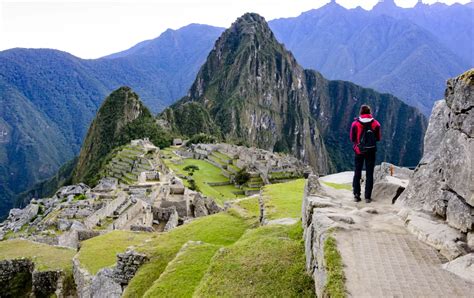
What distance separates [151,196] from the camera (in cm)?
2730

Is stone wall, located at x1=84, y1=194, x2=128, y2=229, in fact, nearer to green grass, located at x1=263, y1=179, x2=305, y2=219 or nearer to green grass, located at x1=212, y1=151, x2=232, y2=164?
green grass, located at x1=263, y1=179, x2=305, y2=219

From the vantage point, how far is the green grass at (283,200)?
11.9 metres

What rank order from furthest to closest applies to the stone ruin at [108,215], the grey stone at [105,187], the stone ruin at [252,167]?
the stone ruin at [252,167], the grey stone at [105,187], the stone ruin at [108,215]

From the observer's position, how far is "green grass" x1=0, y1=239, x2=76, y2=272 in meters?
13.2

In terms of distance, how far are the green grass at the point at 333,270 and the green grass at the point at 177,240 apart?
4.68 metres

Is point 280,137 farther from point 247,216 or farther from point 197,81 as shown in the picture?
point 247,216

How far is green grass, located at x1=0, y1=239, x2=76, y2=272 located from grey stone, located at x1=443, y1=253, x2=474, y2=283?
11314 millimetres

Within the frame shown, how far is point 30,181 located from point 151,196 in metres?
162

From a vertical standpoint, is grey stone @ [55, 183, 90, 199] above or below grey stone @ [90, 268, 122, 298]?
below

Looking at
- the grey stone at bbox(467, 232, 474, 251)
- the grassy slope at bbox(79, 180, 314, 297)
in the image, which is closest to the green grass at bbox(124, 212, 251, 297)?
the grassy slope at bbox(79, 180, 314, 297)

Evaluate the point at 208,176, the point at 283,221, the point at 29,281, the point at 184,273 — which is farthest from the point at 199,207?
the point at 208,176

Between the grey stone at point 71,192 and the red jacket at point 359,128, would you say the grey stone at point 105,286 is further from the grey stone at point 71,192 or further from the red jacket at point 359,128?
the grey stone at point 71,192

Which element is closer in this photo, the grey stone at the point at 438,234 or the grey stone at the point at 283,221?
the grey stone at the point at 438,234

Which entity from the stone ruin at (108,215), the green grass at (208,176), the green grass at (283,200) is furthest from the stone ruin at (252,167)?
the green grass at (283,200)
